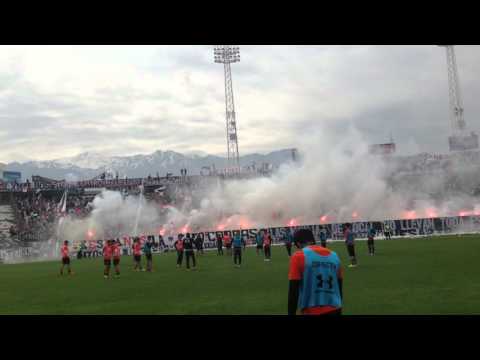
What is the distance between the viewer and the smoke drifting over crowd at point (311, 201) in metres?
51.2

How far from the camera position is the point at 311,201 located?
5178cm

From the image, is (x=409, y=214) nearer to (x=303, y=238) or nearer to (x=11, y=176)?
(x=303, y=238)

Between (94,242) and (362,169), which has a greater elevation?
(362,169)

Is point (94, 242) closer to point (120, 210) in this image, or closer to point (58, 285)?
point (120, 210)

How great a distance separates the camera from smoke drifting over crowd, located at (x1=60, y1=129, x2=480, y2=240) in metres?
51.2

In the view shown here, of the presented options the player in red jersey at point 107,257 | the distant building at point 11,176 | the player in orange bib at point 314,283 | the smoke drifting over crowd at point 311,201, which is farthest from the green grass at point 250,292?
the distant building at point 11,176

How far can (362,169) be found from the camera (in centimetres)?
5128

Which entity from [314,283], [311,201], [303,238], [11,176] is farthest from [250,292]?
[11,176]

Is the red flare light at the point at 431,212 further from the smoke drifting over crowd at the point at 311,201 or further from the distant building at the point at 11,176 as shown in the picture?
the distant building at the point at 11,176
